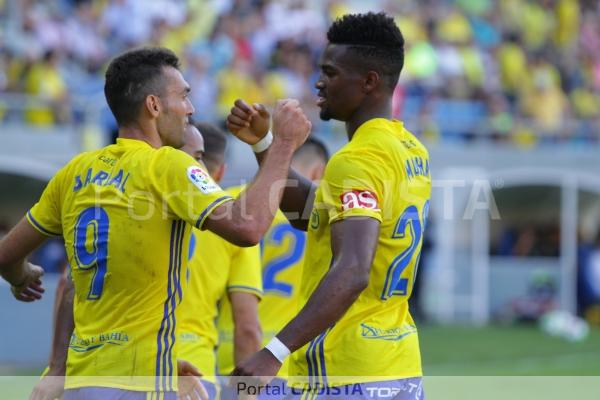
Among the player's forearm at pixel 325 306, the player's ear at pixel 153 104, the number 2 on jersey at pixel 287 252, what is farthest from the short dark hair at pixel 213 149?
the player's forearm at pixel 325 306

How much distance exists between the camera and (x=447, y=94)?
20.7m

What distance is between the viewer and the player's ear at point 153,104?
185 inches

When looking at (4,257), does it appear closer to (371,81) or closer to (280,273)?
(371,81)

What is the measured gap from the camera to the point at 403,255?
4684 mm

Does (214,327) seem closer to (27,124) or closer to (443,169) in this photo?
(27,124)

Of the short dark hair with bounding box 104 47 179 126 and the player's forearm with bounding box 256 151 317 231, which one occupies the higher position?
the short dark hair with bounding box 104 47 179 126

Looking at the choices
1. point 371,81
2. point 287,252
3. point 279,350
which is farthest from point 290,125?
point 287,252

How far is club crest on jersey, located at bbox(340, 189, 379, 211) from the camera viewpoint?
14.5 feet

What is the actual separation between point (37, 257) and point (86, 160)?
11.3m

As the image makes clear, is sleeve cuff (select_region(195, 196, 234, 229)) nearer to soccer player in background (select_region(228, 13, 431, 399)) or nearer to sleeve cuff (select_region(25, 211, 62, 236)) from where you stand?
soccer player in background (select_region(228, 13, 431, 399))

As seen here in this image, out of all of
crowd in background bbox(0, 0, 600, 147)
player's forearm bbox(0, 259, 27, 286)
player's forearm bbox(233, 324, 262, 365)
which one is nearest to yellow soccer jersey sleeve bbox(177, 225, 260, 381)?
player's forearm bbox(233, 324, 262, 365)

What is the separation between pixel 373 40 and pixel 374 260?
3.17ft

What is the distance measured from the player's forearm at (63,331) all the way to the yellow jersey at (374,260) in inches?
41.1

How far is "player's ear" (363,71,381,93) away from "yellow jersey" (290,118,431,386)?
0.16m
